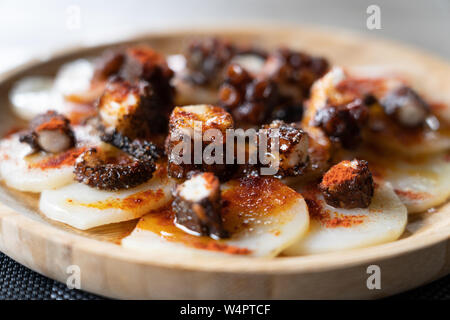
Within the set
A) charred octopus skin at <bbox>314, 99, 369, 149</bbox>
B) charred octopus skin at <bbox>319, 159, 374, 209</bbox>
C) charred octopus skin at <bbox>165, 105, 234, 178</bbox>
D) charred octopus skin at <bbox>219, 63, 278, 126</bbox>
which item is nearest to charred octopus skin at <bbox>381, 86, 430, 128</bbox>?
charred octopus skin at <bbox>314, 99, 369, 149</bbox>

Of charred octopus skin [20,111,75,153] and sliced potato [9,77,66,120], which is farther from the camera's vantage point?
sliced potato [9,77,66,120]

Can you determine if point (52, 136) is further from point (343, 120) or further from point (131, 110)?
point (343, 120)

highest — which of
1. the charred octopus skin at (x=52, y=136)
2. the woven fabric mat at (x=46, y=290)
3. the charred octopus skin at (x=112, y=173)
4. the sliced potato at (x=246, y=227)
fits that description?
the charred octopus skin at (x=52, y=136)

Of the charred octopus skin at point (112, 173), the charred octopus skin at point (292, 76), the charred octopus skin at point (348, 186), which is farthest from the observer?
the charred octopus skin at point (292, 76)

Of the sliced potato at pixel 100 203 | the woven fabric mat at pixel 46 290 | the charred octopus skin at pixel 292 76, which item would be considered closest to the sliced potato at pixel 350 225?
the woven fabric mat at pixel 46 290

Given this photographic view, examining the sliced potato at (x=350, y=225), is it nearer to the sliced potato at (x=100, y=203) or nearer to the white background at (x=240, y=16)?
the sliced potato at (x=100, y=203)

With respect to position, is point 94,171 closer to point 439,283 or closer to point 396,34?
point 439,283

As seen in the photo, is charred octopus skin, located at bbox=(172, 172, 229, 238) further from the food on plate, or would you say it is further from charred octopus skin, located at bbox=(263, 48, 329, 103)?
charred octopus skin, located at bbox=(263, 48, 329, 103)
